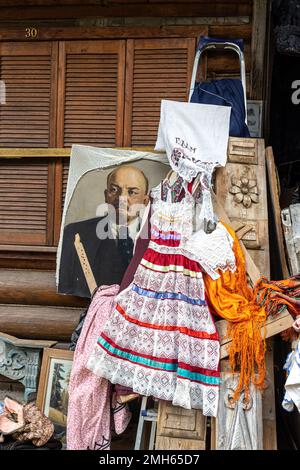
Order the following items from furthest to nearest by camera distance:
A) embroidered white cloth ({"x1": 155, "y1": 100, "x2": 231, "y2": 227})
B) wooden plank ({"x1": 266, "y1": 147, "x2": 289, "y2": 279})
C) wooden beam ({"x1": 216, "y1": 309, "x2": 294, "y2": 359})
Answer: wooden plank ({"x1": 266, "y1": 147, "x2": 289, "y2": 279})
embroidered white cloth ({"x1": 155, "y1": 100, "x2": 231, "y2": 227})
wooden beam ({"x1": 216, "y1": 309, "x2": 294, "y2": 359})

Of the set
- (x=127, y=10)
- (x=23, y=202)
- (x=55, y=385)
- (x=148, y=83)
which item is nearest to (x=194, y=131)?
(x=148, y=83)

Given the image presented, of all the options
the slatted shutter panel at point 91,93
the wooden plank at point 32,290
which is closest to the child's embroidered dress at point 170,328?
the wooden plank at point 32,290

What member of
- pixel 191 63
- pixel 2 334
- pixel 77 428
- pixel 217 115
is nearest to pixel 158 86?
pixel 191 63

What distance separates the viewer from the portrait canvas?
212 inches

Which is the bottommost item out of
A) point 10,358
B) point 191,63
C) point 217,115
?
point 10,358

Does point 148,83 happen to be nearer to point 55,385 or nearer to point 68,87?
point 68,87

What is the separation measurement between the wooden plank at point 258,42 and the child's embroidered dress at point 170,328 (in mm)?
1486

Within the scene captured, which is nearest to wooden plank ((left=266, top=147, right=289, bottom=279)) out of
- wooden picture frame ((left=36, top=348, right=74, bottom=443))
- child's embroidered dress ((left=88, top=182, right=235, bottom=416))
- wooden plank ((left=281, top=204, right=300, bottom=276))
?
wooden plank ((left=281, top=204, right=300, bottom=276))

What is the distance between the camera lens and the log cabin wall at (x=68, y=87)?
5.48 m

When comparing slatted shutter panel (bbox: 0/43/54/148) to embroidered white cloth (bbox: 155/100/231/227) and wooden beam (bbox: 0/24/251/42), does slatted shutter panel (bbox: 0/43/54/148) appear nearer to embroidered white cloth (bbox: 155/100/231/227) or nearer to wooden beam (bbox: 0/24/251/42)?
wooden beam (bbox: 0/24/251/42)

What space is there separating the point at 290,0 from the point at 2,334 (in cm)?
367

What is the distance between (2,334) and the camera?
546 centimetres

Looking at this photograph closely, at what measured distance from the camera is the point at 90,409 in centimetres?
462
